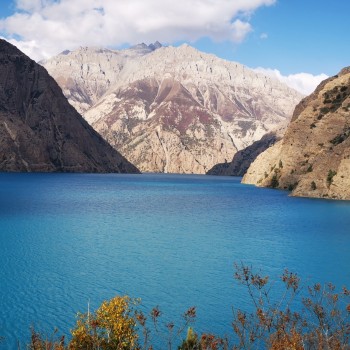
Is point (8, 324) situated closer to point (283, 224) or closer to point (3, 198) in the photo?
point (283, 224)

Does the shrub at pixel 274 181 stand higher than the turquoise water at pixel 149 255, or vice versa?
the shrub at pixel 274 181

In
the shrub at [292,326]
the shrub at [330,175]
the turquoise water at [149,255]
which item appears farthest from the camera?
the shrub at [330,175]

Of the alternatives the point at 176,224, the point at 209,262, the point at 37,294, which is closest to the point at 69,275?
the point at 37,294

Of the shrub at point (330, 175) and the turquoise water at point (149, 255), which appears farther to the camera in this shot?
the shrub at point (330, 175)

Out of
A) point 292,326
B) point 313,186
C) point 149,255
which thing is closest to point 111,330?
point 292,326

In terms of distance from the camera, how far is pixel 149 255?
46406 mm

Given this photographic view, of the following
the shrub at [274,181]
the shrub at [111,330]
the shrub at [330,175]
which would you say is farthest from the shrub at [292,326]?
the shrub at [274,181]

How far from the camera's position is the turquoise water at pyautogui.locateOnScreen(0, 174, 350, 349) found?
30.7 meters

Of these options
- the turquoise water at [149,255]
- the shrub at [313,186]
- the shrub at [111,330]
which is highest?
the shrub at [313,186]

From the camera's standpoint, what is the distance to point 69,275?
37.7m

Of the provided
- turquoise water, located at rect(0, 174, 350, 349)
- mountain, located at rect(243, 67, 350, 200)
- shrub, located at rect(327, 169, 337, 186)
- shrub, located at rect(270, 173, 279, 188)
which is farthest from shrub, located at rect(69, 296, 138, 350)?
shrub, located at rect(270, 173, 279, 188)

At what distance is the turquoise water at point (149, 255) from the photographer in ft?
101

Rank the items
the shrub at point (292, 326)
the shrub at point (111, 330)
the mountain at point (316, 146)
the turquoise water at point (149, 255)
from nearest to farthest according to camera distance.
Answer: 1. the shrub at point (292, 326)
2. the shrub at point (111, 330)
3. the turquoise water at point (149, 255)
4. the mountain at point (316, 146)

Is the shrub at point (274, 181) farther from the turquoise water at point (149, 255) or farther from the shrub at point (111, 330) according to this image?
the shrub at point (111, 330)
